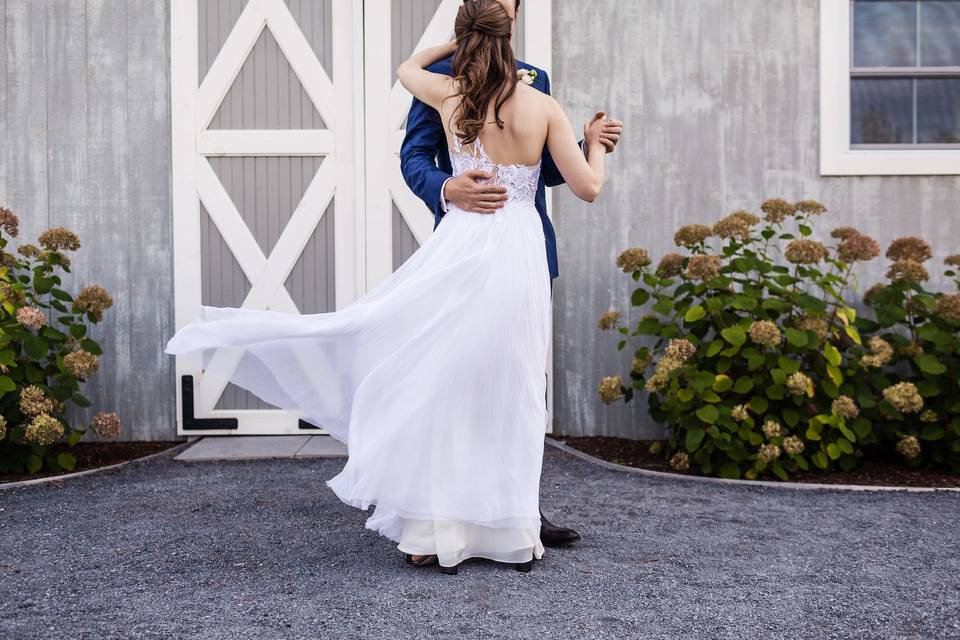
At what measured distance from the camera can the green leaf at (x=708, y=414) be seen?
418 centimetres

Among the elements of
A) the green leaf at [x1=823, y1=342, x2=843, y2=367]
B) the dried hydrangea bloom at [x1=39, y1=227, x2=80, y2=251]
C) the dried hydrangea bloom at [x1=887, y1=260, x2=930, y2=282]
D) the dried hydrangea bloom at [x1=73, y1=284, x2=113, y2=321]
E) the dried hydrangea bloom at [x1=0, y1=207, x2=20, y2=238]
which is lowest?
the green leaf at [x1=823, y1=342, x2=843, y2=367]

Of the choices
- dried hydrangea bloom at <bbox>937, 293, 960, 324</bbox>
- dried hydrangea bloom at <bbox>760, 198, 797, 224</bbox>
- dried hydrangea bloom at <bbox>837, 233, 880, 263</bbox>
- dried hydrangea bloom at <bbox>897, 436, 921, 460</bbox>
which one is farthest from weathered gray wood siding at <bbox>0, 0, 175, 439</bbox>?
dried hydrangea bloom at <bbox>937, 293, 960, 324</bbox>

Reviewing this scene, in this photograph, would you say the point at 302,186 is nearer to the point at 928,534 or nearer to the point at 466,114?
the point at 466,114

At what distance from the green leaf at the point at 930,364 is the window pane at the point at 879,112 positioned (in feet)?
4.68

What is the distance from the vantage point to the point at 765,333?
4121 mm

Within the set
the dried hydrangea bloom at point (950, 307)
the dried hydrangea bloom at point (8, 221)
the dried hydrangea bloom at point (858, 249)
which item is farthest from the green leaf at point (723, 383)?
the dried hydrangea bloom at point (8, 221)

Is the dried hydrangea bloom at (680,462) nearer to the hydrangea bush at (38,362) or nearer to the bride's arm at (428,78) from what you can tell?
the bride's arm at (428,78)

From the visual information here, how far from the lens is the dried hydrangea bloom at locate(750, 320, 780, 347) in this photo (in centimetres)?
412

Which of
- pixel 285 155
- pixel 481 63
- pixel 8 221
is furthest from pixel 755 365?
pixel 8 221

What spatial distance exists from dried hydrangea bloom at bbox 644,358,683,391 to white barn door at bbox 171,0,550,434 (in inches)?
61.7

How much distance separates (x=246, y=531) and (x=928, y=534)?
103 inches

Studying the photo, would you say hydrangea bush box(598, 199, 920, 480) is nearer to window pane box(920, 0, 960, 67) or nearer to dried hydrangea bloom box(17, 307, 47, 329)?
window pane box(920, 0, 960, 67)

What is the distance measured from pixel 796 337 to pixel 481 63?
2.23 metres

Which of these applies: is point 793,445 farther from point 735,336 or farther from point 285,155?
point 285,155
